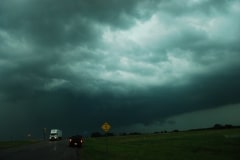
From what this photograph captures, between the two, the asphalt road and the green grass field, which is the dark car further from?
the asphalt road

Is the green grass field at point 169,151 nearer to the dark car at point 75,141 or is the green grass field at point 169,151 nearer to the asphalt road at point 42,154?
the asphalt road at point 42,154

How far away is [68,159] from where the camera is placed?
3812 centimetres

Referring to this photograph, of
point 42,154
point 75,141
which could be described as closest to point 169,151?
point 42,154

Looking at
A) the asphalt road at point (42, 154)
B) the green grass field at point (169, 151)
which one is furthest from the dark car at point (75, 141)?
the asphalt road at point (42, 154)

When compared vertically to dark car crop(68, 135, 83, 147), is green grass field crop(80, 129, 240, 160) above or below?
below

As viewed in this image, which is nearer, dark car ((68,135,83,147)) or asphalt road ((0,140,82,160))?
asphalt road ((0,140,82,160))

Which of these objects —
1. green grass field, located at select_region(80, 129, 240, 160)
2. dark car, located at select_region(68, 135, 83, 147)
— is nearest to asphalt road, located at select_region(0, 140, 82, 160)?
green grass field, located at select_region(80, 129, 240, 160)

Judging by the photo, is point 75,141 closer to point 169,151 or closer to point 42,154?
point 169,151

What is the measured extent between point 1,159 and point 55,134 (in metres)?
85.4

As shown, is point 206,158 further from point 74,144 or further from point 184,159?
point 74,144

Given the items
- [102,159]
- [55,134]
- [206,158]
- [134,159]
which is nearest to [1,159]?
[102,159]

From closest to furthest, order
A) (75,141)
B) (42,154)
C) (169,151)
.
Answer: (42,154), (169,151), (75,141)

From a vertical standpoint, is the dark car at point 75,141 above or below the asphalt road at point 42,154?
above

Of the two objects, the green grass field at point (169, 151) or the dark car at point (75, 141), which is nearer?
the green grass field at point (169, 151)
